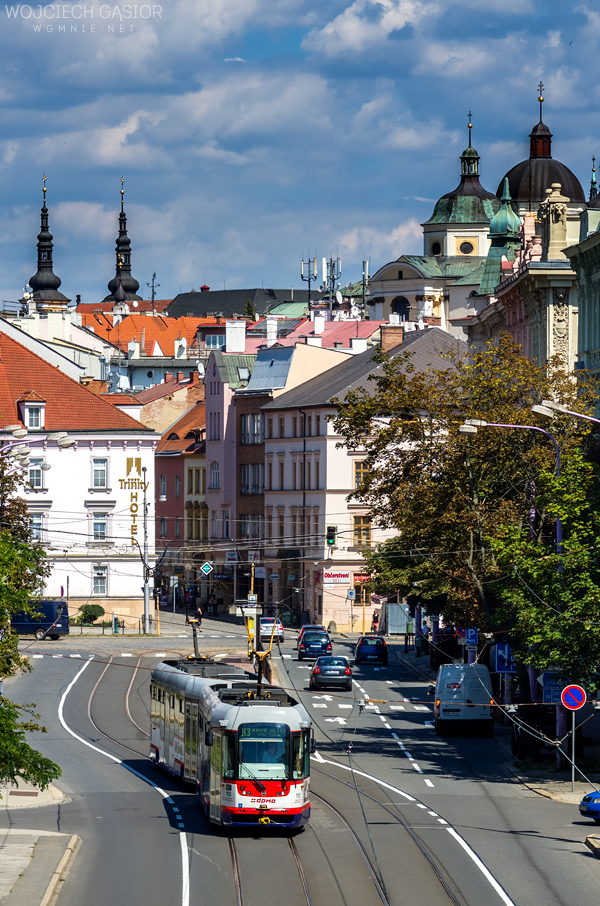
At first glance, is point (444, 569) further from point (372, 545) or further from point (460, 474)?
point (372, 545)

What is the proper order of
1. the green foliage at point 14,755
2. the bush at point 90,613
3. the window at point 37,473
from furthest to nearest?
the window at point 37,473, the bush at point 90,613, the green foliage at point 14,755

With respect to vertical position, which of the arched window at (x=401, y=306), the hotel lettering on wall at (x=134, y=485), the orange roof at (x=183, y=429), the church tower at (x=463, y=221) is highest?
the church tower at (x=463, y=221)

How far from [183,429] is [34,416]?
28004 millimetres

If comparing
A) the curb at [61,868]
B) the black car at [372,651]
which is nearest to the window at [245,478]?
the black car at [372,651]

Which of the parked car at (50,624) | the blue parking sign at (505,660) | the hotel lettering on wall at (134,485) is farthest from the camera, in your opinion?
the hotel lettering on wall at (134,485)

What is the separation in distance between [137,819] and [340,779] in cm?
735

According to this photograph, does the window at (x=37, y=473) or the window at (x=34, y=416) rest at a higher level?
the window at (x=34, y=416)

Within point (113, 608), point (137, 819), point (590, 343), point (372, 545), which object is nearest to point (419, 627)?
point (372, 545)

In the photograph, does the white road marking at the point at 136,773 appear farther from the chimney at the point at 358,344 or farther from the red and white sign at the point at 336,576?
the chimney at the point at 358,344

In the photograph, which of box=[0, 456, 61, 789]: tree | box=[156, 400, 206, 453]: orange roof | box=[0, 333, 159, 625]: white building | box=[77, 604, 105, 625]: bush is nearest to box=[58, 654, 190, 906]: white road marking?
box=[0, 456, 61, 789]: tree

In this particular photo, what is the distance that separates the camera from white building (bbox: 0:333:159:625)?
273 ft

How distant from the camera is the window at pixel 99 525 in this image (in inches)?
3295

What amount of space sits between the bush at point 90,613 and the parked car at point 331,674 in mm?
29093

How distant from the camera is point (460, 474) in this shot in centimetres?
4125
